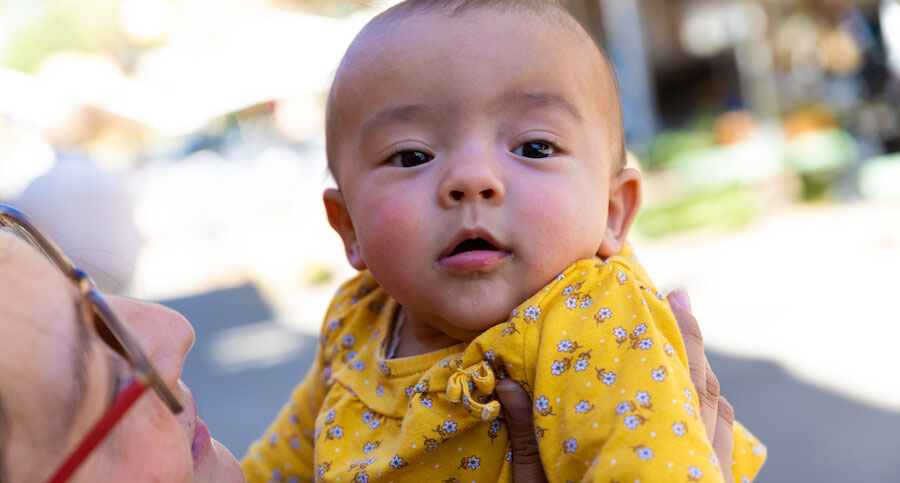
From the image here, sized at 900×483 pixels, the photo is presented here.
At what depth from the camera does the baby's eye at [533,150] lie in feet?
4.77

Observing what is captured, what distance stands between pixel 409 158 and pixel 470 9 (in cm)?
32

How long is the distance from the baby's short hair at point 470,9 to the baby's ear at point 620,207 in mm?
34

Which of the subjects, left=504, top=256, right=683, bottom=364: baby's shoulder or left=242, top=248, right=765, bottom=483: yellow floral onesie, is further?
left=504, top=256, right=683, bottom=364: baby's shoulder

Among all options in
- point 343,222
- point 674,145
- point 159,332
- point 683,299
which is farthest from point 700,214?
point 159,332

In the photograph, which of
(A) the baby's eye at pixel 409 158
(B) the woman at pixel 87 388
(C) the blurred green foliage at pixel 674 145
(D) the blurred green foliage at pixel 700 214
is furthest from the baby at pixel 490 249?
(C) the blurred green foliage at pixel 674 145

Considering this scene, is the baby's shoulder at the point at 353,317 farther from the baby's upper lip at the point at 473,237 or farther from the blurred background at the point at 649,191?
the blurred background at the point at 649,191

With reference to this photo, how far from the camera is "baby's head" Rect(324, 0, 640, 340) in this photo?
1392mm

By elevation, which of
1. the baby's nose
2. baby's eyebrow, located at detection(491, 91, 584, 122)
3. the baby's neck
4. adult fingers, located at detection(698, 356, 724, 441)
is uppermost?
baby's eyebrow, located at detection(491, 91, 584, 122)

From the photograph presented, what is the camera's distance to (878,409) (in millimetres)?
4727

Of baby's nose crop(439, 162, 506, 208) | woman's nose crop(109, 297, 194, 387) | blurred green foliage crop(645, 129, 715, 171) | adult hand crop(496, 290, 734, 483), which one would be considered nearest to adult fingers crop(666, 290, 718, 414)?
adult hand crop(496, 290, 734, 483)

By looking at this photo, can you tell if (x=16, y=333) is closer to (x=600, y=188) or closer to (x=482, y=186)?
(x=482, y=186)

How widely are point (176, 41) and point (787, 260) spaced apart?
10215 mm

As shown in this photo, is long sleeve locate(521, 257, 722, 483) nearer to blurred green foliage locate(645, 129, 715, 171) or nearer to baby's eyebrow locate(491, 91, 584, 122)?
baby's eyebrow locate(491, 91, 584, 122)

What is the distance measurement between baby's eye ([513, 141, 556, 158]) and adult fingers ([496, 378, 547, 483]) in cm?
42
